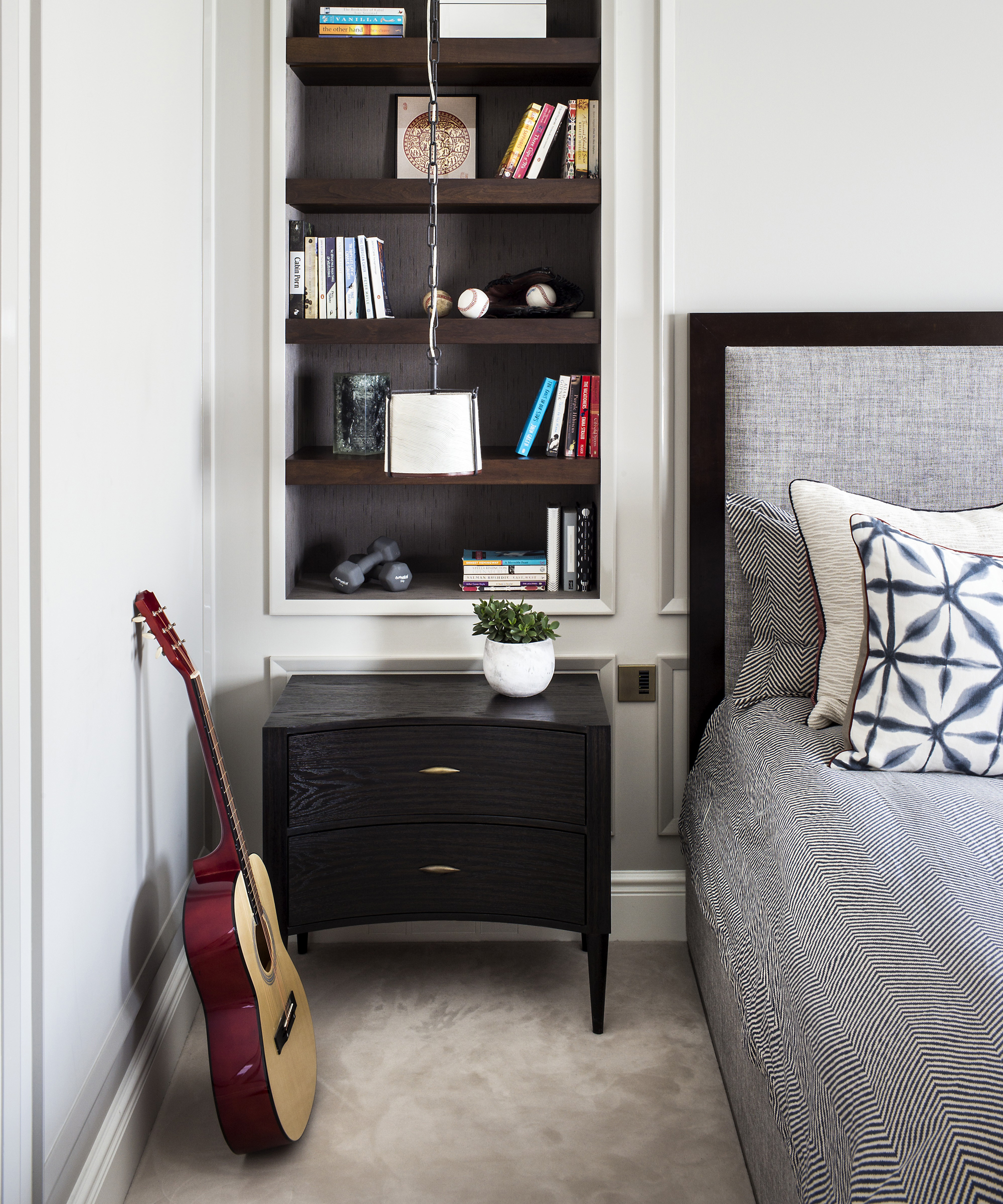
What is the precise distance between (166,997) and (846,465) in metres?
1.74

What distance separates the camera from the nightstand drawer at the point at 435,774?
1883 mm

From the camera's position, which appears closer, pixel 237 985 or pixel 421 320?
pixel 237 985

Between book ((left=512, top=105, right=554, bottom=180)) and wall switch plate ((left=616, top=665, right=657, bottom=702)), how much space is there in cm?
112

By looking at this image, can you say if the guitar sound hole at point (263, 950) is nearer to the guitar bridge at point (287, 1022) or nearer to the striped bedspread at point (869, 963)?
the guitar bridge at point (287, 1022)

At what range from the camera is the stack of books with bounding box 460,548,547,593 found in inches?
88.7

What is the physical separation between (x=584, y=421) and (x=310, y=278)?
0.69 m

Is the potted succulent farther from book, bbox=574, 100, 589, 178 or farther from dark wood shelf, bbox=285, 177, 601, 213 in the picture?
book, bbox=574, 100, 589, 178

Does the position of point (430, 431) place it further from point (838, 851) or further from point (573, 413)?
point (838, 851)

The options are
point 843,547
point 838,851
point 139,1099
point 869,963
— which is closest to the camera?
point 869,963

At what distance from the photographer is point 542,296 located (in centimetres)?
219

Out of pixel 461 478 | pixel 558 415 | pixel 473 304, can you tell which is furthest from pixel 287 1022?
pixel 473 304

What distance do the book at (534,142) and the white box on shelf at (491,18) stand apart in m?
0.16

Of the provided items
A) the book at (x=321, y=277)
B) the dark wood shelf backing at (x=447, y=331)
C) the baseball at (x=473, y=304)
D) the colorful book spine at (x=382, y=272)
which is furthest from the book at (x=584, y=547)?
the book at (x=321, y=277)

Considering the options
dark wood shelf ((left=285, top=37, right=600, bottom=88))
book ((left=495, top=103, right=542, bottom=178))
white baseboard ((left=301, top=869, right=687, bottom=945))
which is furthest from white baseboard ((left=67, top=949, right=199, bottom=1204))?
dark wood shelf ((left=285, top=37, right=600, bottom=88))
